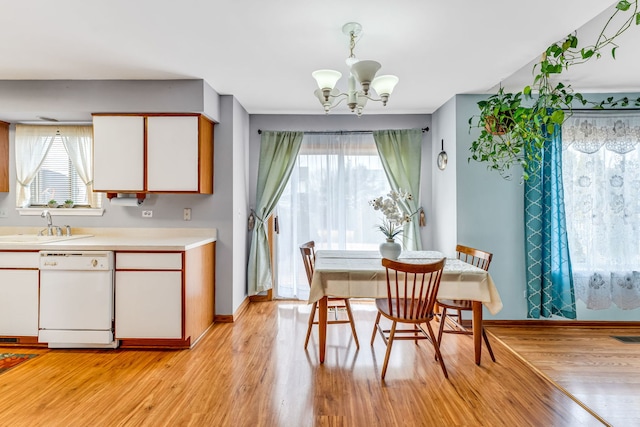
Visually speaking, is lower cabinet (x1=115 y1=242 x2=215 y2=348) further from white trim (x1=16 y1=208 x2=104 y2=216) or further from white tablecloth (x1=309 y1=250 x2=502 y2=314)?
white tablecloth (x1=309 y1=250 x2=502 y2=314)

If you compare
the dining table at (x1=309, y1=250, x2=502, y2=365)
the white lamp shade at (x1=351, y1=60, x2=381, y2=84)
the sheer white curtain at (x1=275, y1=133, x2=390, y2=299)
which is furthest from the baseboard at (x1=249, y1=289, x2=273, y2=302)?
the white lamp shade at (x1=351, y1=60, x2=381, y2=84)

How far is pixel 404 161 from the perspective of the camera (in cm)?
415

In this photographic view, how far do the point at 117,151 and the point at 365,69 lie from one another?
251 centimetres

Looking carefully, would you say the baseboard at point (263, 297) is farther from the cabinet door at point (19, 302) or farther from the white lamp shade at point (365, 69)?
the white lamp shade at point (365, 69)

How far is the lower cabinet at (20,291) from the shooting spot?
2.75 m

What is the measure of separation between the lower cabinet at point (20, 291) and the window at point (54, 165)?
91 centimetres

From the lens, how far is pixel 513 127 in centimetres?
306

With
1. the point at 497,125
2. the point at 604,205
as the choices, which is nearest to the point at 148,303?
the point at 497,125

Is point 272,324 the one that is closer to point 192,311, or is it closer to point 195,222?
point 192,311

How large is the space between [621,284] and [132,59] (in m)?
5.01

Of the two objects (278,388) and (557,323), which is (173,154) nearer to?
(278,388)

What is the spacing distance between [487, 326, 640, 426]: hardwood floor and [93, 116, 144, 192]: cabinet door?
12.5 ft

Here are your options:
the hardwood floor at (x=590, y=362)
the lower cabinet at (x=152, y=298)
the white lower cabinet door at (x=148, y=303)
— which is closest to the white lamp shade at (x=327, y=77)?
the lower cabinet at (x=152, y=298)

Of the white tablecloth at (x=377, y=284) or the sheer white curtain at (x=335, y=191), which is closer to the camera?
the white tablecloth at (x=377, y=284)
